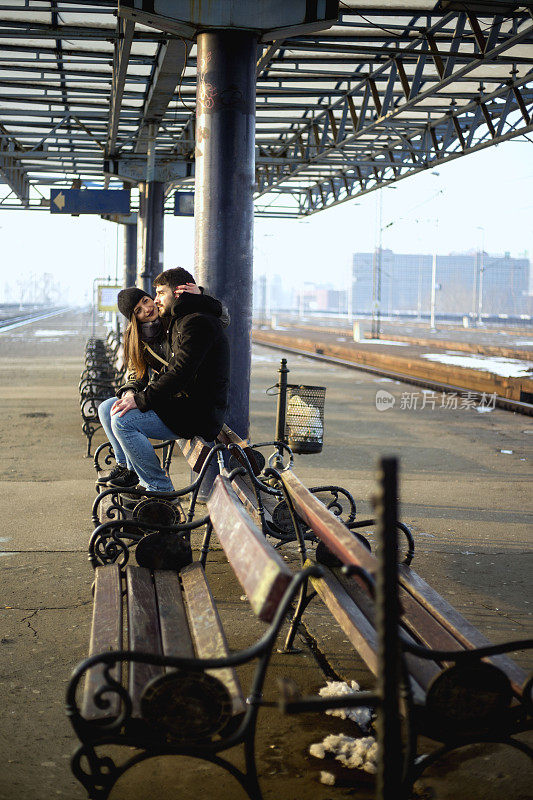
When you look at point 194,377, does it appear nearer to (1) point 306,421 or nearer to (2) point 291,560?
(2) point 291,560

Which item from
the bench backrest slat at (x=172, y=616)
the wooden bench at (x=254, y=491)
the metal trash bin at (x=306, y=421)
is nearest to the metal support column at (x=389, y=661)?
the bench backrest slat at (x=172, y=616)

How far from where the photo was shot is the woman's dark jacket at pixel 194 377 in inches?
212

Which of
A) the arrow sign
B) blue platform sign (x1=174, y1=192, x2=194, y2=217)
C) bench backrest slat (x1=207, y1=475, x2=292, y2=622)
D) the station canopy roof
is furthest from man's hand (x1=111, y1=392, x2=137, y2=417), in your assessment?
blue platform sign (x1=174, y1=192, x2=194, y2=217)

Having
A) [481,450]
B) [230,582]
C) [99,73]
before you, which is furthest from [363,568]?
[99,73]

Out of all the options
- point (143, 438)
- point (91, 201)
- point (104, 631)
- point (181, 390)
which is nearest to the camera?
point (104, 631)

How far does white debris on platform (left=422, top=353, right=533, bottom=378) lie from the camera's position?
2419 cm

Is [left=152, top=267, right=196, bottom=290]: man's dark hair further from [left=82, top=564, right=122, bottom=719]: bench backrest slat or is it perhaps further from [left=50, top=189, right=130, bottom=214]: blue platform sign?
[left=50, top=189, right=130, bottom=214]: blue platform sign

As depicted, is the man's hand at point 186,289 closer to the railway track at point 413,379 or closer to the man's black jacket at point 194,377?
the man's black jacket at point 194,377

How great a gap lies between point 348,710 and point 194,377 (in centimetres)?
253

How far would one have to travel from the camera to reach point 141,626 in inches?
135

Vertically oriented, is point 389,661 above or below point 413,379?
above

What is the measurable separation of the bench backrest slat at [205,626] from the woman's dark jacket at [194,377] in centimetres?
149

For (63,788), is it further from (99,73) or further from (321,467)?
(99,73)

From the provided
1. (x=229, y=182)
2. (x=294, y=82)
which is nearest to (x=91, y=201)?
(x=294, y=82)
